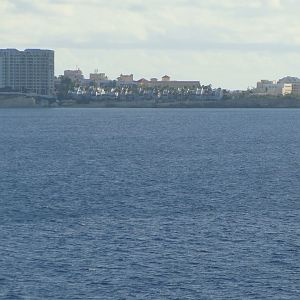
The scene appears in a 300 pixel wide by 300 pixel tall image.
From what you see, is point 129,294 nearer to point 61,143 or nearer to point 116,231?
point 116,231

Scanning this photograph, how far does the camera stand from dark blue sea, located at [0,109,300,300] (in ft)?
167

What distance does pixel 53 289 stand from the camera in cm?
4988

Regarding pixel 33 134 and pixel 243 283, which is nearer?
pixel 243 283

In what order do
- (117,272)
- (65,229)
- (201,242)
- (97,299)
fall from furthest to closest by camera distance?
1. (65,229)
2. (201,242)
3. (117,272)
4. (97,299)

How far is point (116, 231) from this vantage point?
62.9m

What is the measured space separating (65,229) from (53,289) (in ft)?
45.8

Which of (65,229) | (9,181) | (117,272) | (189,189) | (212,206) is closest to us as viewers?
(117,272)

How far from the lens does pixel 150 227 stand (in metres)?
64.1

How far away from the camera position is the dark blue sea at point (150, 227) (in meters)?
51.0

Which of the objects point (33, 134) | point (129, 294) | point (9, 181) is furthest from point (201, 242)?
point (33, 134)

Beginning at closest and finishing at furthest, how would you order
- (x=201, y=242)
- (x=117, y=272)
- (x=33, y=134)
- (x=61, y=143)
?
→ (x=117, y=272) → (x=201, y=242) → (x=61, y=143) → (x=33, y=134)

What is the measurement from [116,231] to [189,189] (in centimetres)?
2125

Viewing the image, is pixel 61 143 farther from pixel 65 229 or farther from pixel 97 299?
pixel 97 299

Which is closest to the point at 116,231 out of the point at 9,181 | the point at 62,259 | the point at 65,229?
the point at 65,229
